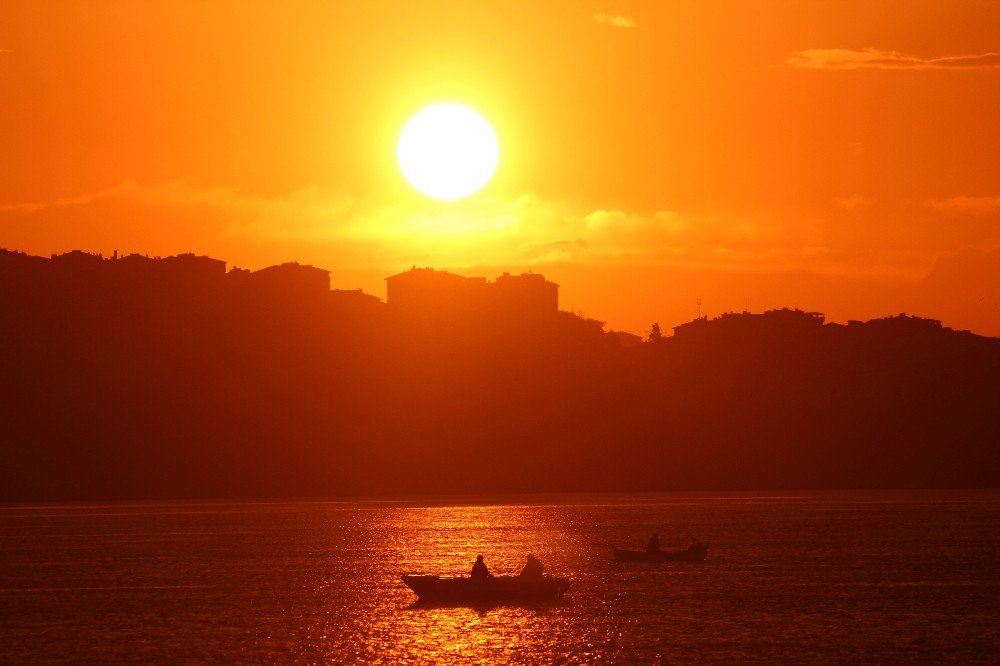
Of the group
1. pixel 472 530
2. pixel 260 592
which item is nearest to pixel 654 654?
pixel 260 592

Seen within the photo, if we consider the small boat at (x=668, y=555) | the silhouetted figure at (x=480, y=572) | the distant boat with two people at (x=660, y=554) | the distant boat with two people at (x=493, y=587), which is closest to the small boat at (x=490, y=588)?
the distant boat with two people at (x=493, y=587)

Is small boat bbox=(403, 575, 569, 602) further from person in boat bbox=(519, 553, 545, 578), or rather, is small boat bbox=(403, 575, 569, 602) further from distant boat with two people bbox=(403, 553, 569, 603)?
person in boat bbox=(519, 553, 545, 578)

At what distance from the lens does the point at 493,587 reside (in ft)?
277

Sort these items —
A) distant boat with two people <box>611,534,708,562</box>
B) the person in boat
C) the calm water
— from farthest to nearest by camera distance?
distant boat with two people <box>611,534,708,562</box> < the person in boat < the calm water

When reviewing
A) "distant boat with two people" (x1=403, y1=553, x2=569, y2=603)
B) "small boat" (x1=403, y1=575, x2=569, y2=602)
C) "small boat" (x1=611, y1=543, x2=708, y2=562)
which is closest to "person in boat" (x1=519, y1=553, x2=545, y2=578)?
"distant boat with two people" (x1=403, y1=553, x2=569, y2=603)

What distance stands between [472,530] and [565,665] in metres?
101

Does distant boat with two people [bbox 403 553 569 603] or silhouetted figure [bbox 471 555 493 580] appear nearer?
distant boat with two people [bbox 403 553 569 603]

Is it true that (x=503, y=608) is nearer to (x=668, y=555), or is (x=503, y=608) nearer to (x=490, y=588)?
(x=490, y=588)

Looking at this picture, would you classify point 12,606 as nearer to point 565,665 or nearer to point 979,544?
point 565,665

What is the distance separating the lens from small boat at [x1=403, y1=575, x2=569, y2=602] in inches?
3327

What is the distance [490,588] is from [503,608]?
1.42 meters

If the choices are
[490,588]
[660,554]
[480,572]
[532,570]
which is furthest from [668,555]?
[490,588]

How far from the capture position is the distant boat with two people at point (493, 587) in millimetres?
84562

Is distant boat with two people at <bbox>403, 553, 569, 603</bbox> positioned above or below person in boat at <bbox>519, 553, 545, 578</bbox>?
below
